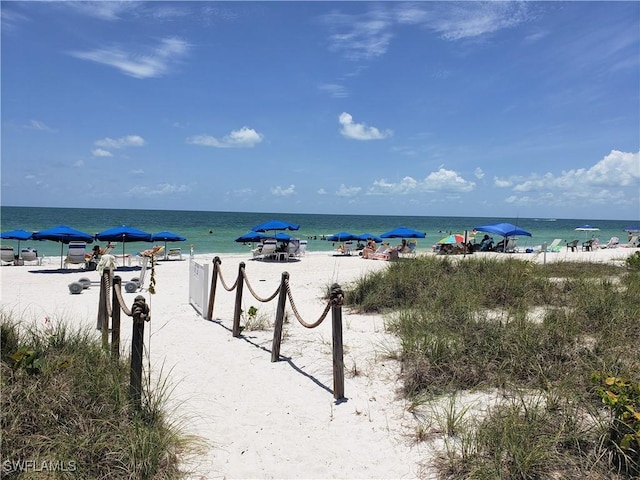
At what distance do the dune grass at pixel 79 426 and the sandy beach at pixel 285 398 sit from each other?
34 cm

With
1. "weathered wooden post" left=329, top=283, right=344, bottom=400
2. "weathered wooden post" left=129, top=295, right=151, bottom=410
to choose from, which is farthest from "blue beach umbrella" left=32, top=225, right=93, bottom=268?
"weathered wooden post" left=329, top=283, right=344, bottom=400

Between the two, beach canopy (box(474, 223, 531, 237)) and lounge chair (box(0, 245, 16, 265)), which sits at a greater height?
beach canopy (box(474, 223, 531, 237))

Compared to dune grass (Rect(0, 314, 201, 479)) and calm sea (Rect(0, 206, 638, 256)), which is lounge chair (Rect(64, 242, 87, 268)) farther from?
dune grass (Rect(0, 314, 201, 479))

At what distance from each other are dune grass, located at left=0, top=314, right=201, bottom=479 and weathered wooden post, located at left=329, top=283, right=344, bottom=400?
1.57 meters

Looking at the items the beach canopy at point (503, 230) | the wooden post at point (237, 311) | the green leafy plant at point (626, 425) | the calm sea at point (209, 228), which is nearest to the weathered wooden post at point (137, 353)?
the wooden post at point (237, 311)

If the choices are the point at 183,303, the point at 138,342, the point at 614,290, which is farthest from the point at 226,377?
the point at 614,290

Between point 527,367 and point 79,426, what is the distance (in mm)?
4205

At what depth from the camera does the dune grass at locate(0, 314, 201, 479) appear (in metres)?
2.87

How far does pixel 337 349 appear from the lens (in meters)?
4.66

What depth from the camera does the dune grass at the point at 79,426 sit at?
287cm

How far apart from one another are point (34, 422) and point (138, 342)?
92 cm

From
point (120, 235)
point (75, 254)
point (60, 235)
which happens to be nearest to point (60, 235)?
point (60, 235)

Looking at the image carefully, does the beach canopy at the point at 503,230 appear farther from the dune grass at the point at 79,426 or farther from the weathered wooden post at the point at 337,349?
the dune grass at the point at 79,426

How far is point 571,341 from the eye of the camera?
5035 mm
